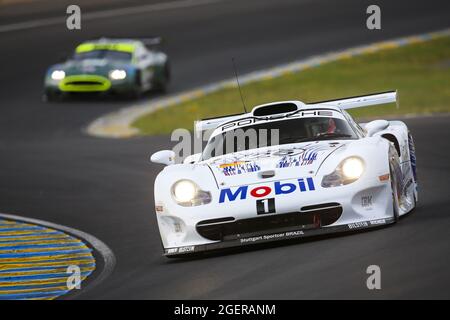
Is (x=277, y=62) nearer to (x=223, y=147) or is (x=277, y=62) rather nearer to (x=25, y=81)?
(x=25, y=81)

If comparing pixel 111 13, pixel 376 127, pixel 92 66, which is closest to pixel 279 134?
pixel 376 127

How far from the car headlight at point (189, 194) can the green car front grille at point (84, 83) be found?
15.0m

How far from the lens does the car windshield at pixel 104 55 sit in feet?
81.5

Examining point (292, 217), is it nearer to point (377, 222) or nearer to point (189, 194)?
point (377, 222)

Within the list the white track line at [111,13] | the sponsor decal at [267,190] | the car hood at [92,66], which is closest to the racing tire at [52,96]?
the car hood at [92,66]

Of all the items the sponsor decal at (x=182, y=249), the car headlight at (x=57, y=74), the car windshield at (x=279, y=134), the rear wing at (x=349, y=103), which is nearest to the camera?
the sponsor decal at (x=182, y=249)

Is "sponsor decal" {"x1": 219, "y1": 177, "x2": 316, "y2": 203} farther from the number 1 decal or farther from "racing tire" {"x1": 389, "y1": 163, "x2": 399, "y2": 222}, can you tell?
"racing tire" {"x1": 389, "y1": 163, "x2": 399, "y2": 222}

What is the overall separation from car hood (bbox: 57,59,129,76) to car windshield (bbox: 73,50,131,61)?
299 millimetres

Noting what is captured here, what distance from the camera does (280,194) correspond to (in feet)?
29.6

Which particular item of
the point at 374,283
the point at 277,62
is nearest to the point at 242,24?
the point at 277,62

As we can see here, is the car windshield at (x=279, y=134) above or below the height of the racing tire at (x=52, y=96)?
below

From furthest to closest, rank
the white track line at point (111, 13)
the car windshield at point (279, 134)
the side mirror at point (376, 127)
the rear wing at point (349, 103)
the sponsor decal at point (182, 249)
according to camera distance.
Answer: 1. the white track line at point (111, 13)
2. the rear wing at point (349, 103)
3. the car windshield at point (279, 134)
4. the side mirror at point (376, 127)
5. the sponsor decal at point (182, 249)

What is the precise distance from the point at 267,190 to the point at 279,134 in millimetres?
1424

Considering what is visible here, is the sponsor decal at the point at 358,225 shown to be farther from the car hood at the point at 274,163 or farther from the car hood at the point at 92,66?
the car hood at the point at 92,66
